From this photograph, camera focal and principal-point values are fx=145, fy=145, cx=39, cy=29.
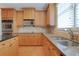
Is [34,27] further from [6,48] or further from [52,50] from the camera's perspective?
[52,50]

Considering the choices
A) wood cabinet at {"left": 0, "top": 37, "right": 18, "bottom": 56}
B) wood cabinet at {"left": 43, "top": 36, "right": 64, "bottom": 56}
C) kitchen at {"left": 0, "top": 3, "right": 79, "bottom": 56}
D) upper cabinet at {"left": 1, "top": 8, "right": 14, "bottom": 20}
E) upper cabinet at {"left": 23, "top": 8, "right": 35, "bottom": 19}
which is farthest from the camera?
upper cabinet at {"left": 23, "top": 8, "right": 35, "bottom": 19}

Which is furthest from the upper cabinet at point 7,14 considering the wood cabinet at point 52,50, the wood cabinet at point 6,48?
the wood cabinet at point 52,50

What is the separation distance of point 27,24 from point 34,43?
1.28m

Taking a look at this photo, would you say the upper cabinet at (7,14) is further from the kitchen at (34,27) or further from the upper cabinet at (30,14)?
the upper cabinet at (30,14)

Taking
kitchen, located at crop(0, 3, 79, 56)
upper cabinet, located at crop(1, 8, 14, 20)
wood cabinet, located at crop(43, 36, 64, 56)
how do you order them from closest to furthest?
wood cabinet, located at crop(43, 36, 64, 56), kitchen, located at crop(0, 3, 79, 56), upper cabinet, located at crop(1, 8, 14, 20)

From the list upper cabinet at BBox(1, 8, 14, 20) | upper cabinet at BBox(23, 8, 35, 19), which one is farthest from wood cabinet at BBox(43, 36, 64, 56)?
upper cabinet at BBox(23, 8, 35, 19)

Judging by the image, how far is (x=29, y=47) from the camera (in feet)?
10.6

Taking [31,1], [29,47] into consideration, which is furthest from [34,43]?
[31,1]

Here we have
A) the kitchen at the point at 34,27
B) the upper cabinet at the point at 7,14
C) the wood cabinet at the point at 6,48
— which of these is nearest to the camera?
the wood cabinet at the point at 6,48

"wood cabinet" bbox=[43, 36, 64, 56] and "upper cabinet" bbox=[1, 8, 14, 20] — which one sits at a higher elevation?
"upper cabinet" bbox=[1, 8, 14, 20]

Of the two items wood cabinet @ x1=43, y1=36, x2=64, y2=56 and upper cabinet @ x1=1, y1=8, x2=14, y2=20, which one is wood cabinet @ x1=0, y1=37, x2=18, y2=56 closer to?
wood cabinet @ x1=43, y1=36, x2=64, y2=56

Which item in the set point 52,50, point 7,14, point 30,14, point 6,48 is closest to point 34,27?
point 30,14

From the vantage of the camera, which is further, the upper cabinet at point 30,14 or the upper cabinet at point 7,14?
the upper cabinet at point 30,14

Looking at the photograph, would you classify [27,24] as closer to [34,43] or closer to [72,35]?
[34,43]
